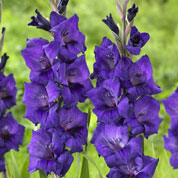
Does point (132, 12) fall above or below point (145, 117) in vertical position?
above

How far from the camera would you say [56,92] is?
1179 mm

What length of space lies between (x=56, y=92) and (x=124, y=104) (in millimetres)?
207

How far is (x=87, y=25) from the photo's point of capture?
16.4ft

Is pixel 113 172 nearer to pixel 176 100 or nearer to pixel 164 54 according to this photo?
pixel 176 100

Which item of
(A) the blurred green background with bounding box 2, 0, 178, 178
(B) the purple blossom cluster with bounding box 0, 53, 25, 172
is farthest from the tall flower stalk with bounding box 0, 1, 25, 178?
(A) the blurred green background with bounding box 2, 0, 178, 178

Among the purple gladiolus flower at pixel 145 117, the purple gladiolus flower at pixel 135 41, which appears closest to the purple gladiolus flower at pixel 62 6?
the purple gladiolus flower at pixel 135 41

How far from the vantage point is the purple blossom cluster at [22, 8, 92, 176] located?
1.20m

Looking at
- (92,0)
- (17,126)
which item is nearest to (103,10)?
(92,0)

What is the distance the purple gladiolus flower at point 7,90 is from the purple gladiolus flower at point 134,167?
434mm

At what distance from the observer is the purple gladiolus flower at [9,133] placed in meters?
1.35

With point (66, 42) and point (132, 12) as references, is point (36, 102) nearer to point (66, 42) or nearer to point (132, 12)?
point (66, 42)

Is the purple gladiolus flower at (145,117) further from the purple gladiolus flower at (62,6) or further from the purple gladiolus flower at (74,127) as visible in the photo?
the purple gladiolus flower at (62,6)

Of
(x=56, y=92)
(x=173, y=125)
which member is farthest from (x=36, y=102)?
(x=173, y=125)

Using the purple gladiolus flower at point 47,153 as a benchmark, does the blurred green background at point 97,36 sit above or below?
above
